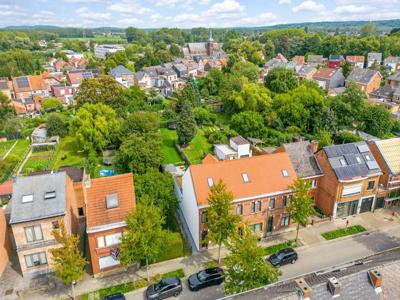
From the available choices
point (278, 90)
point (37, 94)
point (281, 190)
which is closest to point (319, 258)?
point (281, 190)

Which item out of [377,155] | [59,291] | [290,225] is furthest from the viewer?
[377,155]

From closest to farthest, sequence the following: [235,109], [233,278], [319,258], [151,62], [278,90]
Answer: [233,278] → [319,258] → [235,109] → [278,90] → [151,62]

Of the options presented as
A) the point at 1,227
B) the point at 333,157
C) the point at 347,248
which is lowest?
the point at 347,248

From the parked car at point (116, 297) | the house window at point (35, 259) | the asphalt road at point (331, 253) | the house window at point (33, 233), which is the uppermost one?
the house window at point (33, 233)

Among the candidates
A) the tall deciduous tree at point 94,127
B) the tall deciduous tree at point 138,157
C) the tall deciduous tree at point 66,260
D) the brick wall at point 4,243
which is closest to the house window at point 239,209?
the tall deciduous tree at point 138,157

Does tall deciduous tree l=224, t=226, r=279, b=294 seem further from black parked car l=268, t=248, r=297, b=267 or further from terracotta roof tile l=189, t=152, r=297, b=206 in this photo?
terracotta roof tile l=189, t=152, r=297, b=206

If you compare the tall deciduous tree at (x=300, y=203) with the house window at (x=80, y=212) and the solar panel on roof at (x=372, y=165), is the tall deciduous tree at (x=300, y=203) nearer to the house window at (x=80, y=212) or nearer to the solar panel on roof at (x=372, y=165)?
the solar panel on roof at (x=372, y=165)

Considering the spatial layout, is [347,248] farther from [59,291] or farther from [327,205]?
[59,291]
